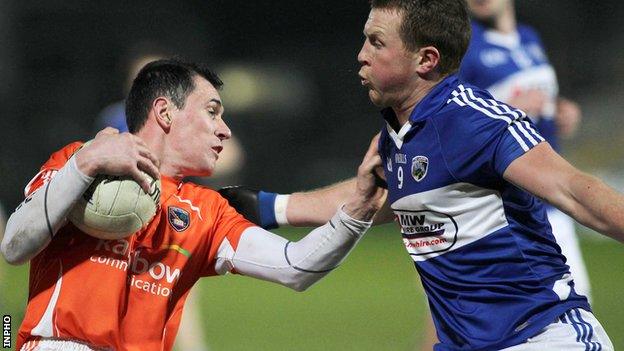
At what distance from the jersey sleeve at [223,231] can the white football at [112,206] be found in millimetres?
550

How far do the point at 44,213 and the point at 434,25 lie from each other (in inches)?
63.9

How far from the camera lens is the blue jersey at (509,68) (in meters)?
7.68

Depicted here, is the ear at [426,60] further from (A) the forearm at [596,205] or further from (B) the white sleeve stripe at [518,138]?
(A) the forearm at [596,205]

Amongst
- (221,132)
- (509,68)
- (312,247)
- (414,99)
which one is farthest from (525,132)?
(509,68)

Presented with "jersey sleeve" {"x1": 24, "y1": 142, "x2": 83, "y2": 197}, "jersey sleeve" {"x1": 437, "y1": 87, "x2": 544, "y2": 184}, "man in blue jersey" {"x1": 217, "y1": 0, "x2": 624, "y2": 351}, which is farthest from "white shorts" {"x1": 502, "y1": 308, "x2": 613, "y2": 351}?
"jersey sleeve" {"x1": 24, "y1": 142, "x2": 83, "y2": 197}

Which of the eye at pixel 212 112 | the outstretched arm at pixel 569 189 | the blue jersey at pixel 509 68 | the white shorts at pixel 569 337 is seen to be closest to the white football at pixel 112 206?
the eye at pixel 212 112

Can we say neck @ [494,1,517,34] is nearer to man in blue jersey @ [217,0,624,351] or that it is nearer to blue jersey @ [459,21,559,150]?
blue jersey @ [459,21,559,150]

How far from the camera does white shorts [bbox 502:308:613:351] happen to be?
3959 mm

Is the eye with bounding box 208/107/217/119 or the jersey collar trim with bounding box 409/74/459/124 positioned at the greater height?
the jersey collar trim with bounding box 409/74/459/124

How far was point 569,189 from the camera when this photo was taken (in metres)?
3.69

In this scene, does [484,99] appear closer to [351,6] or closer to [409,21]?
[409,21]

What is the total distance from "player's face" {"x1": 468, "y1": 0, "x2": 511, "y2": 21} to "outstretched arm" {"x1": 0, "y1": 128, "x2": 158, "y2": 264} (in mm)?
4644

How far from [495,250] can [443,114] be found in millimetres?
532

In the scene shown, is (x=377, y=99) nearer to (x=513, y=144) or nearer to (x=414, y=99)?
(x=414, y=99)
